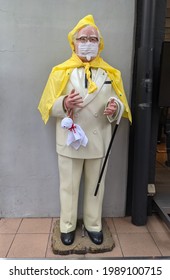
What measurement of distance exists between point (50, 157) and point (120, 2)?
1.60 m

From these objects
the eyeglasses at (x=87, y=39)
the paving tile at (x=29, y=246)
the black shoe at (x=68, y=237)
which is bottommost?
the paving tile at (x=29, y=246)

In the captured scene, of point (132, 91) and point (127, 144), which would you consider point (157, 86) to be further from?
point (127, 144)

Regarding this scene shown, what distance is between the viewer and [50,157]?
8.60 feet

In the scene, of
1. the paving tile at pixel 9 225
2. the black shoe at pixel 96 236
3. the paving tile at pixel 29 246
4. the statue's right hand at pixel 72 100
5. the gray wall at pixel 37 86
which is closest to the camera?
the statue's right hand at pixel 72 100

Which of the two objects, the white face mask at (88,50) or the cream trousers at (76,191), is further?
the cream trousers at (76,191)

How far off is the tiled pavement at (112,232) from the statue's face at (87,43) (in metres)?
1.61

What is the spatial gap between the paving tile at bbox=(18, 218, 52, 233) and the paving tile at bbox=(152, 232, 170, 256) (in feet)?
3.35

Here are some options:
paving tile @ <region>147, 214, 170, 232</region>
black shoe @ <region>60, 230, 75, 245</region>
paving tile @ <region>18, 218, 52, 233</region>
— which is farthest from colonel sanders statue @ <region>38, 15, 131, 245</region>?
paving tile @ <region>147, 214, 170, 232</region>

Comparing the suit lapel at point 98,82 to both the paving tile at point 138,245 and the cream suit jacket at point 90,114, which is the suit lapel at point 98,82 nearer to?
the cream suit jacket at point 90,114

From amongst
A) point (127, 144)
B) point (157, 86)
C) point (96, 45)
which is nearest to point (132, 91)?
point (157, 86)

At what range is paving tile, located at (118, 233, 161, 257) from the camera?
7.20ft

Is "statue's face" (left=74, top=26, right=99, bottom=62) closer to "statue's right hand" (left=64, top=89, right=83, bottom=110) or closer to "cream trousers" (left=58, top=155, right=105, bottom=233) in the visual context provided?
"statue's right hand" (left=64, top=89, right=83, bottom=110)

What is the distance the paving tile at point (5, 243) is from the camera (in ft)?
7.11

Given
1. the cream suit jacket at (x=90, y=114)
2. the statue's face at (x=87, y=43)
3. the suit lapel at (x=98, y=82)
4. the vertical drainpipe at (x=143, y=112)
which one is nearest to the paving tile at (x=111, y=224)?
the vertical drainpipe at (x=143, y=112)
